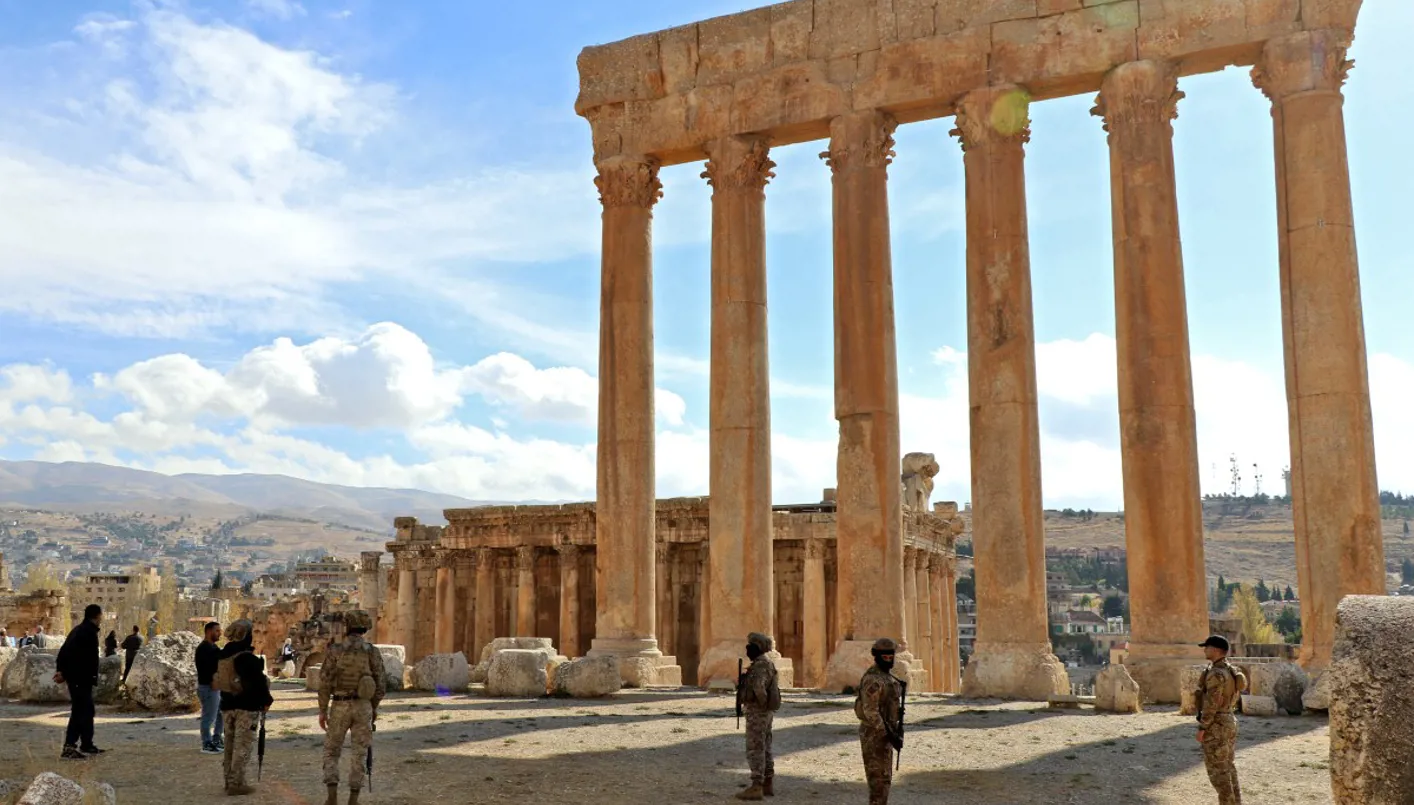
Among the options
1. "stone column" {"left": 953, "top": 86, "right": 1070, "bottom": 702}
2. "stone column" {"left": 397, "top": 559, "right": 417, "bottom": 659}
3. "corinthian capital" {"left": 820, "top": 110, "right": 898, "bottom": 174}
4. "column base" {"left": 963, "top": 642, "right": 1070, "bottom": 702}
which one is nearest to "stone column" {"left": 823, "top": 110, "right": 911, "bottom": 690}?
"corinthian capital" {"left": 820, "top": 110, "right": 898, "bottom": 174}

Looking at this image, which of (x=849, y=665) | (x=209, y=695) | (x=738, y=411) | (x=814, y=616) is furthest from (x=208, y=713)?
(x=814, y=616)

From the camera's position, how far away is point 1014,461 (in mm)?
23312

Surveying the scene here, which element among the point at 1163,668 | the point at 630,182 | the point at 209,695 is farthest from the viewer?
the point at 630,182

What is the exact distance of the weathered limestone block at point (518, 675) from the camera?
24359 millimetres

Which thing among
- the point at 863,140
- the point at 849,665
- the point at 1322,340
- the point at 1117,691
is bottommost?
the point at 1117,691

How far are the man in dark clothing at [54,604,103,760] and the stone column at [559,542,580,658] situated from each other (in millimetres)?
22093

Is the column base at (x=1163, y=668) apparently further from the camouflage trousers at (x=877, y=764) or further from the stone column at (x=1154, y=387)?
the camouflage trousers at (x=877, y=764)

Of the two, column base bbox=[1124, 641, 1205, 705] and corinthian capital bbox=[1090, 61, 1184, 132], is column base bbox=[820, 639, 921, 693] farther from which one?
corinthian capital bbox=[1090, 61, 1184, 132]

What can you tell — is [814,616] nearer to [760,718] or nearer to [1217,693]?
[760,718]

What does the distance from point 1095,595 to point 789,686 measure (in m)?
157

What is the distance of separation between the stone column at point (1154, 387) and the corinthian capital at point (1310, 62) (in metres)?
1.79

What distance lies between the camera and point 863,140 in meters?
25.4

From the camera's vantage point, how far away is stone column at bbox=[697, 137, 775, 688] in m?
25.9

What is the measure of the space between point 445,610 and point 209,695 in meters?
25.2
